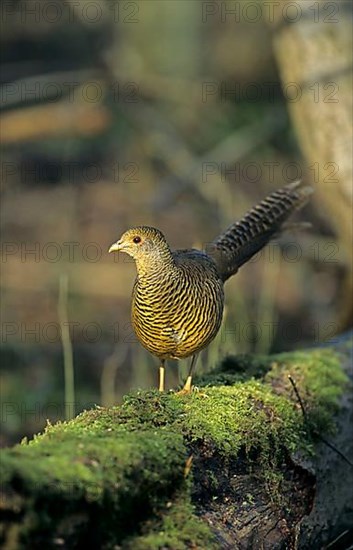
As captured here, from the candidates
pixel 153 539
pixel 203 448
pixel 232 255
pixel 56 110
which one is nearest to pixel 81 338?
pixel 56 110

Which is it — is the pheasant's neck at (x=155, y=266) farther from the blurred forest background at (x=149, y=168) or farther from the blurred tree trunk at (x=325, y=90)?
the blurred tree trunk at (x=325, y=90)

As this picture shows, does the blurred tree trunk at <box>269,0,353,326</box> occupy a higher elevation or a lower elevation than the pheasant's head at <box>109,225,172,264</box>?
higher

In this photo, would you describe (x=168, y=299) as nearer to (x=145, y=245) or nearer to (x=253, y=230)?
(x=145, y=245)

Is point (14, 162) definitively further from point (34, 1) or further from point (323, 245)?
point (323, 245)

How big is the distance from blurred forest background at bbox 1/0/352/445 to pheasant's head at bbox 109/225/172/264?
95 centimetres

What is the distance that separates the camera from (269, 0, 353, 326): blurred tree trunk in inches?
289

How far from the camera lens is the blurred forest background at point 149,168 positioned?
760 centimetres

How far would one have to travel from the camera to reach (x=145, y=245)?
4.57 metres

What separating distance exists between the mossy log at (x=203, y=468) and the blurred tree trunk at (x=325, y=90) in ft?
7.22

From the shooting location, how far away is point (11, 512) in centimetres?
266

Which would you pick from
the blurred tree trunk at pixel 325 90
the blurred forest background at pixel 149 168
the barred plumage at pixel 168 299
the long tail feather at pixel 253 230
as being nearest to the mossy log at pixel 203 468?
the barred plumage at pixel 168 299

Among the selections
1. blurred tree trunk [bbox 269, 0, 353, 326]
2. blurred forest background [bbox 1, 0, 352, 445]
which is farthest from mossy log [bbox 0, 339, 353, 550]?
blurred tree trunk [bbox 269, 0, 353, 326]

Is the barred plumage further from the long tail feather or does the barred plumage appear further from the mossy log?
the long tail feather

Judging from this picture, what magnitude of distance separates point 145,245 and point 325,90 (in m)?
3.43
